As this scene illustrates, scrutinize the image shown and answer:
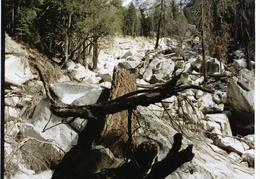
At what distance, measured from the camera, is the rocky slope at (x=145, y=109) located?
138cm

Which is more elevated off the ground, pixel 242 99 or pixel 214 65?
pixel 214 65

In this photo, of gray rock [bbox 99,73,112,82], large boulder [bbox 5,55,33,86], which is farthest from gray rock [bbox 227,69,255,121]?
large boulder [bbox 5,55,33,86]

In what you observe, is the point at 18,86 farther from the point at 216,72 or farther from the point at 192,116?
the point at 216,72

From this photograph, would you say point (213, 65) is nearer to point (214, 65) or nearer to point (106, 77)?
point (214, 65)

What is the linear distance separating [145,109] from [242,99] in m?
0.83

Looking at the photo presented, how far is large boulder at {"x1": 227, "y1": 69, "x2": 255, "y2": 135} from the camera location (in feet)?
4.88

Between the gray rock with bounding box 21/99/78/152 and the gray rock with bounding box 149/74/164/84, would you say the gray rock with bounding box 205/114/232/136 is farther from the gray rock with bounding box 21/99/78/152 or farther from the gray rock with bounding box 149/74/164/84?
the gray rock with bounding box 21/99/78/152

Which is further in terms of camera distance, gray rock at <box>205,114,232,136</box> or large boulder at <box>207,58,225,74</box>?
gray rock at <box>205,114,232,136</box>

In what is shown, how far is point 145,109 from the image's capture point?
1721 millimetres

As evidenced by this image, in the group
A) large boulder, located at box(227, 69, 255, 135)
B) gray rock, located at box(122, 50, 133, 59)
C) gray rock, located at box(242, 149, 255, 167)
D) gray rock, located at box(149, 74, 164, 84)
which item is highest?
gray rock, located at box(122, 50, 133, 59)

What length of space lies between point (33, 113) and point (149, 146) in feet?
3.71

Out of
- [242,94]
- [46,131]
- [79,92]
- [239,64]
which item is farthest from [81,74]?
[242,94]

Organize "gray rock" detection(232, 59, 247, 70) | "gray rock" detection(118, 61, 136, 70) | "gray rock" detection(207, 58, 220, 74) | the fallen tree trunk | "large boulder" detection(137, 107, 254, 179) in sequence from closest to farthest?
the fallen tree trunk < "large boulder" detection(137, 107, 254, 179) < "gray rock" detection(232, 59, 247, 70) < "gray rock" detection(207, 58, 220, 74) < "gray rock" detection(118, 61, 136, 70)

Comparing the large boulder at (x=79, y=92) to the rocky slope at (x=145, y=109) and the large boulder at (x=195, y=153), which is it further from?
the large boulder at (x=195, y=153)
